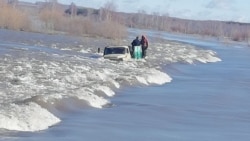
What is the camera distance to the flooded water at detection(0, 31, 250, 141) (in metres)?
20.2

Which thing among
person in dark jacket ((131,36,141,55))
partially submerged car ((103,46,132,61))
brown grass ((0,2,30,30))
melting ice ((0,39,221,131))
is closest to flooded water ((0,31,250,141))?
melting ice ((0,39,221,131))

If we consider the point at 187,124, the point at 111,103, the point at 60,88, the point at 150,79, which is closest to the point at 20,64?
the point at 150,79

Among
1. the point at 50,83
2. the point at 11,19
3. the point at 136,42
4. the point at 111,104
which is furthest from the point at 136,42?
the point at 11,19

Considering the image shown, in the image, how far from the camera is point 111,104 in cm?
2762

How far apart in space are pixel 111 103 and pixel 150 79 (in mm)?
12607

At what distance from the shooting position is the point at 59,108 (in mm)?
24516

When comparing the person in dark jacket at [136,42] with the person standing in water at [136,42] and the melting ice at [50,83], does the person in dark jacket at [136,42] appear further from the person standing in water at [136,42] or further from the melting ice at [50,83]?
the melting ice at [50,83]

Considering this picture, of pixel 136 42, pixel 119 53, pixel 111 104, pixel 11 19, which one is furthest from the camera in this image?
pixel 11 19

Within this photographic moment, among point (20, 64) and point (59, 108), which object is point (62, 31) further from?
point (59, 108)

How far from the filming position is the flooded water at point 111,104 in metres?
20.2

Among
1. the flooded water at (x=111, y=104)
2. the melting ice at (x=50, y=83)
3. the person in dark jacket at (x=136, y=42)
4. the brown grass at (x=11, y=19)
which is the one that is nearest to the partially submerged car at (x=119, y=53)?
the person in dark jacket at (x=136, y=42)

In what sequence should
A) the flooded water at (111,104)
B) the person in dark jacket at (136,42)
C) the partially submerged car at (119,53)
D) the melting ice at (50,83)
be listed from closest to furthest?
the flooded water at (111,104) < the melting ice at (50,83) < the partially submerged car at (119,53) < the person in dark jacket at (136,42)

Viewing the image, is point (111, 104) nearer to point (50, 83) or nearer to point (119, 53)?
point (50, 83)

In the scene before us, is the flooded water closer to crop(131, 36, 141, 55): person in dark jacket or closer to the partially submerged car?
the partially submerged car
